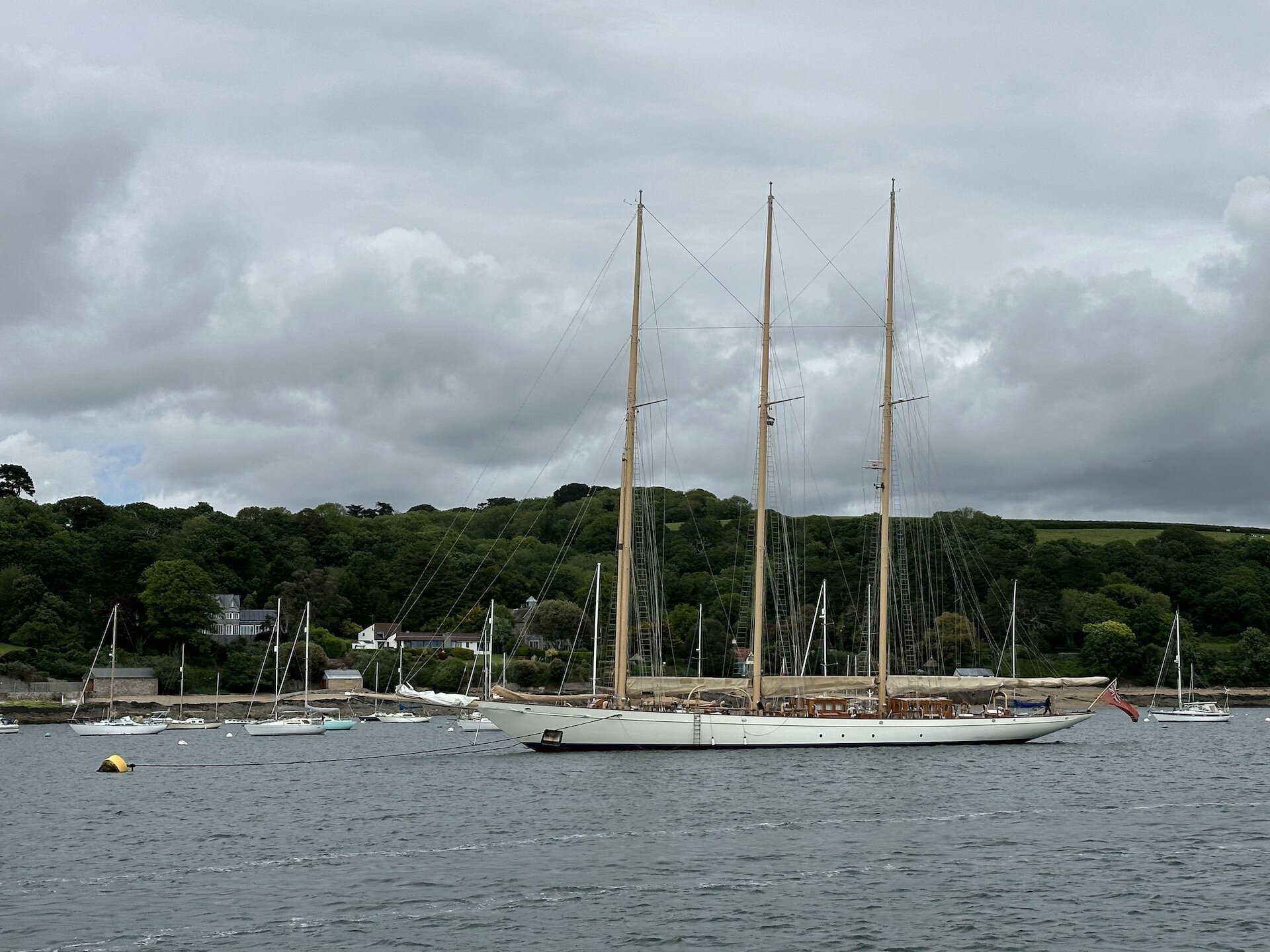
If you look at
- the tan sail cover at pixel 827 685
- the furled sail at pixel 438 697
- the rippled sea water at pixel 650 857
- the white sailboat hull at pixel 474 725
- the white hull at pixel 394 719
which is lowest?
the white hull at pixel 394 719

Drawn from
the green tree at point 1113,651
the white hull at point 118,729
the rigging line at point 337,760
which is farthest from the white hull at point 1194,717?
the white hull at point 118,729

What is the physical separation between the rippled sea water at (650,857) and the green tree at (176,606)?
326 ft

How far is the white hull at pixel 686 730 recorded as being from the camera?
66438mm

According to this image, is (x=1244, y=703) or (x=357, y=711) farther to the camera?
(x=1244, y=703)

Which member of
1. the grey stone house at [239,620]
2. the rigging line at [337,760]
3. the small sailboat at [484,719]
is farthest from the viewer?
the grey stone house at [239,620]

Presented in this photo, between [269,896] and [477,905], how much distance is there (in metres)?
→ 5.09

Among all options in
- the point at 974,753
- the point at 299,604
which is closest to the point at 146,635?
the point at 299,604

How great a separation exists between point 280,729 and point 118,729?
51.0 feet

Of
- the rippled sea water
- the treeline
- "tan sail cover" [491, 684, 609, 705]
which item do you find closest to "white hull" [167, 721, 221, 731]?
the treeline

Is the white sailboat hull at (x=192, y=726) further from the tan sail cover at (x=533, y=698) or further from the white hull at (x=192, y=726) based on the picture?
the tan sail cover at (x=533, y=698)

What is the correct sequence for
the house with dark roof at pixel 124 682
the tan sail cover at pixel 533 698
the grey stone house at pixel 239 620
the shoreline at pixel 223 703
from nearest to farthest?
the tan sail cover at pixel 533 698 → the shoreline at pixel 223 703 → the house with dark roof at pixel 124 682 → the grey stone house at pixel 239 620

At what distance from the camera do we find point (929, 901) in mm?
31344

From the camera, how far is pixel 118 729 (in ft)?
376

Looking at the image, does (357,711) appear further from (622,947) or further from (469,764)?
(622,947)
